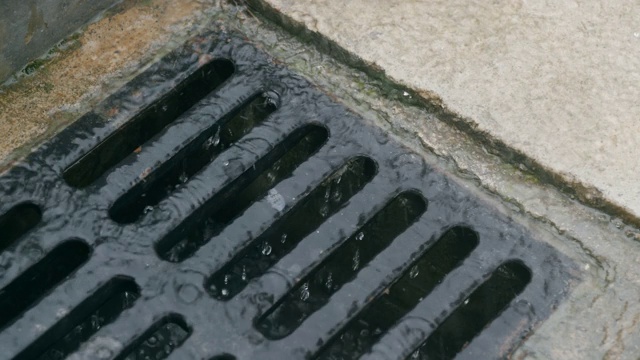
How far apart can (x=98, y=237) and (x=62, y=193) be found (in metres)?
0.11

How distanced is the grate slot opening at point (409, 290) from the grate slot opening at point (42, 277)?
1.50 ft

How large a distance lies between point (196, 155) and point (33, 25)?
387mm

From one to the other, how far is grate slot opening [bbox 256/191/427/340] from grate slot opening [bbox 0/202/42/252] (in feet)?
1.48

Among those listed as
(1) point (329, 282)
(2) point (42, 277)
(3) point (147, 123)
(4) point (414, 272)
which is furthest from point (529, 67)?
(2) point (42, 277)

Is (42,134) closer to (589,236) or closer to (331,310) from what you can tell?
(331,310)

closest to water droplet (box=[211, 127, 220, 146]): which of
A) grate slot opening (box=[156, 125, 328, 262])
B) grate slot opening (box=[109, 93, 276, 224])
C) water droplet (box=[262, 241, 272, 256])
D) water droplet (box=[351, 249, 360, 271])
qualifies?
grate slot opening (box=[109, 93, 276, 224])

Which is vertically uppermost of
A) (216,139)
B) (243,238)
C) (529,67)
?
(529,67)

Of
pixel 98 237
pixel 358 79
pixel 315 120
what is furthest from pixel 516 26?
pixel 98 237

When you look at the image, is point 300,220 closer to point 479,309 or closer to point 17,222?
point 479,309

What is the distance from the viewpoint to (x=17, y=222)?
61.8 inches

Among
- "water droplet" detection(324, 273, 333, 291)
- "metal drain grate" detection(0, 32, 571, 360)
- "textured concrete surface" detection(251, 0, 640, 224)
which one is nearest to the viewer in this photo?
"metal drain grate" detection(0, 32, 571, 360)

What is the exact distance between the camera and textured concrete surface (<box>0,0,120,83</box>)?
5.27 feet

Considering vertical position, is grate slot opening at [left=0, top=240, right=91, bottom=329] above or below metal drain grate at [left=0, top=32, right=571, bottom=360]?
below

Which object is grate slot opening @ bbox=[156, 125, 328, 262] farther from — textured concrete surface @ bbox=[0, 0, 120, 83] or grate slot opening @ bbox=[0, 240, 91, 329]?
textured concrete surface @ bbox=[0, 0, 120, 83]
